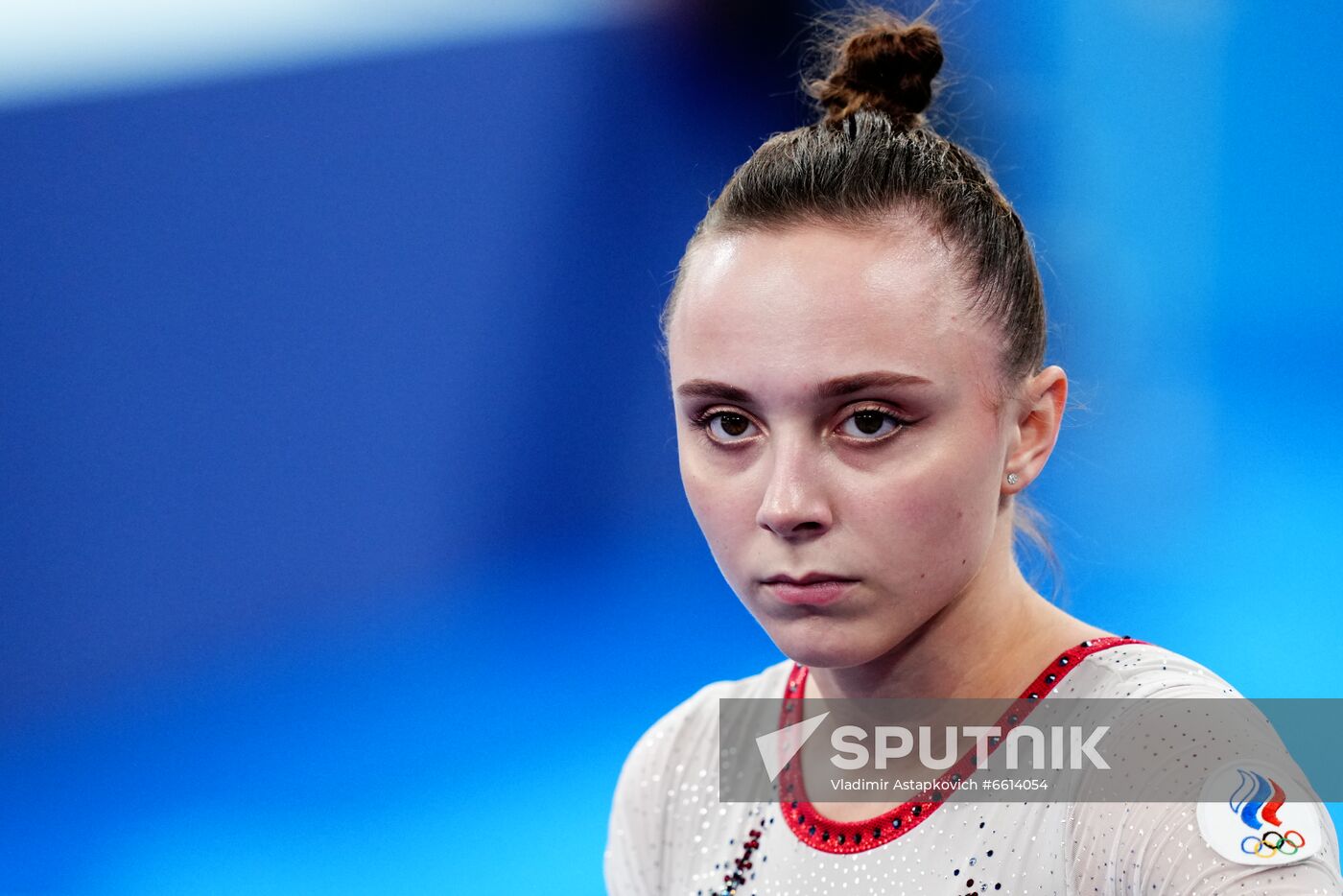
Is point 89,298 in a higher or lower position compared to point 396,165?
lower

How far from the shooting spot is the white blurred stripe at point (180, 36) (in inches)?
111

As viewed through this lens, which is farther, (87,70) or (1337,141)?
(87,70)

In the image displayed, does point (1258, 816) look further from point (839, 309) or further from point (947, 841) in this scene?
point (839, 309)

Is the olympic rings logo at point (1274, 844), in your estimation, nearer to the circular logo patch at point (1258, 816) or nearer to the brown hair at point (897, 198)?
the circular logo patch at point (1258, 816)

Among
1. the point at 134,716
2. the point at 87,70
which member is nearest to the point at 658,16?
the point at 87,70

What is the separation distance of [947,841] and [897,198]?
0.55 meters

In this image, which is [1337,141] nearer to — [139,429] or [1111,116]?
[1111,116]

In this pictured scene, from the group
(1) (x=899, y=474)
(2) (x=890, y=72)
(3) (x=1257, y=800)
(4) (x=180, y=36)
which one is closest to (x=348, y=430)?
(4) (x=180, y=36)

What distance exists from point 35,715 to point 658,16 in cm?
190

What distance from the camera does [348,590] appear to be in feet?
9.51

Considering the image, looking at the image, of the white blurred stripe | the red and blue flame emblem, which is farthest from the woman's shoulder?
the white blurred stripe

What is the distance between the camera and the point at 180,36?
9.32 ft

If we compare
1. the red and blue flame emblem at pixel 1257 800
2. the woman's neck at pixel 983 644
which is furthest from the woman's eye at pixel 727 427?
the red and blue flame emblem at pixel 1257 800

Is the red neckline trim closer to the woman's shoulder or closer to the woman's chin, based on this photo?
the woman's shoulder
